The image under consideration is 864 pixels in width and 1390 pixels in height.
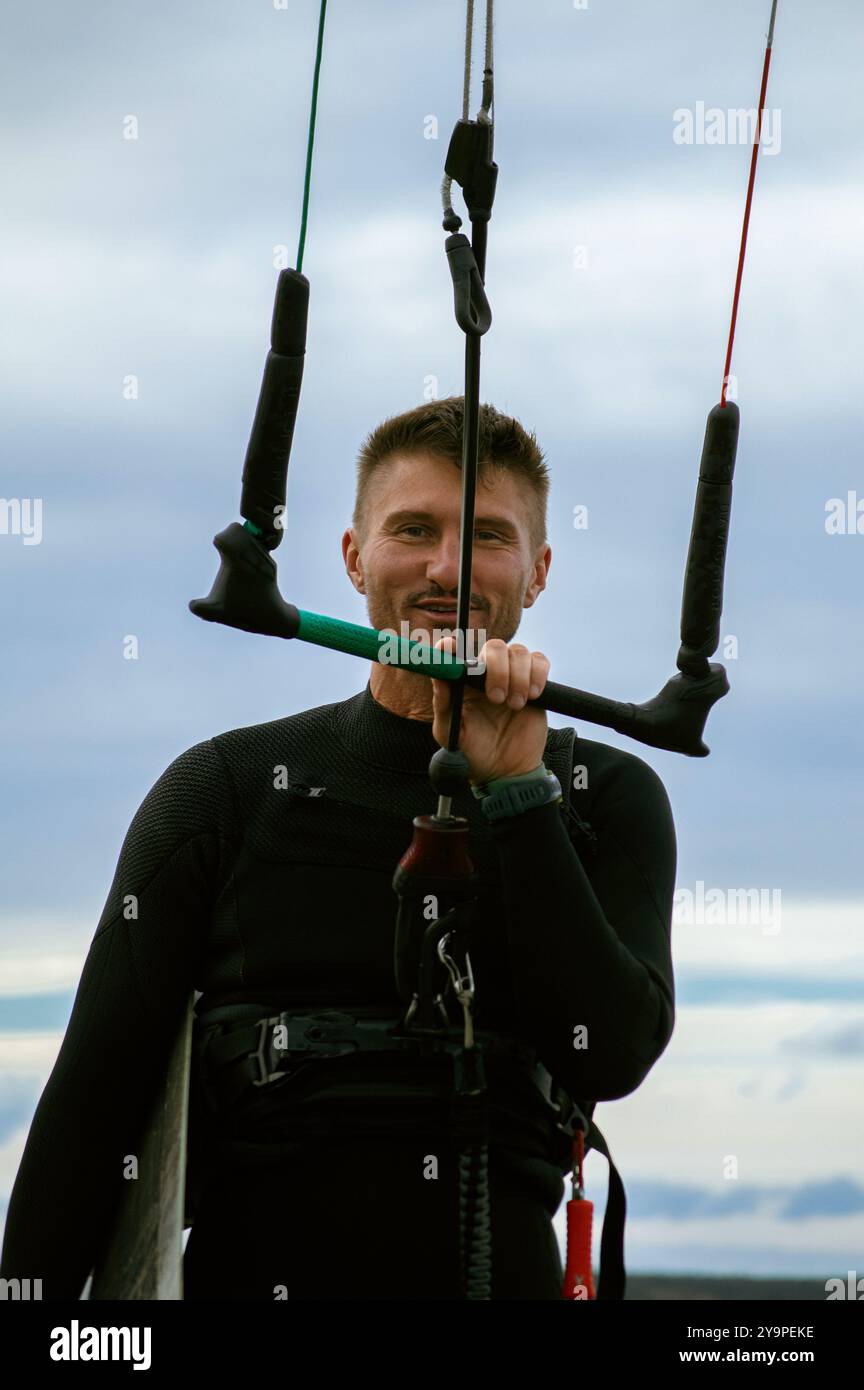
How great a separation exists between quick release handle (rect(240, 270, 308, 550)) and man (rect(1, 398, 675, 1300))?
47cm

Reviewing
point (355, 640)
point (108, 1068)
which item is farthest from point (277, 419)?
point (108, 1068)

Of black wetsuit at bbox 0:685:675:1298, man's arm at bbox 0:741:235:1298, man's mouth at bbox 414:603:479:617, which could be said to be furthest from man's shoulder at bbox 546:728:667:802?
man's arm at bbox 0:741:235:1298

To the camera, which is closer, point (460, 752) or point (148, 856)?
point (460, 752)

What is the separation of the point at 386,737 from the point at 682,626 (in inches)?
31.8

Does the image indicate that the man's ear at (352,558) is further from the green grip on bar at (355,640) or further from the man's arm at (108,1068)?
the green grip on bar at (355,640)

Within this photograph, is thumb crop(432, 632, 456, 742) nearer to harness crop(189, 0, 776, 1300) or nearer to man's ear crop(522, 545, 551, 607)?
harness crop(189, 0, 776, 1300)

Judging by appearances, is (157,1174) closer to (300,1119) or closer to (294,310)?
(300,1119)

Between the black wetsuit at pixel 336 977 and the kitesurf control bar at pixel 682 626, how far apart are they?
0.75 ft

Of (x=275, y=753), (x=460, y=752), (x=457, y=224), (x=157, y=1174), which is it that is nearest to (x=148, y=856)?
(x=275, y=753)

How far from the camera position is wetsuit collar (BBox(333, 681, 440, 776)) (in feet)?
12.2

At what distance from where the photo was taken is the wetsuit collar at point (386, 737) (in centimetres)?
372

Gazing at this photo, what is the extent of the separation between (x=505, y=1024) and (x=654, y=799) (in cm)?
61

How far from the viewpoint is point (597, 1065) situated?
321 centimetres

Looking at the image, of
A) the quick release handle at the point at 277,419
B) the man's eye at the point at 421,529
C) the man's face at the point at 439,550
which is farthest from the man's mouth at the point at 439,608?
the quick release handle at the point at 277,419
